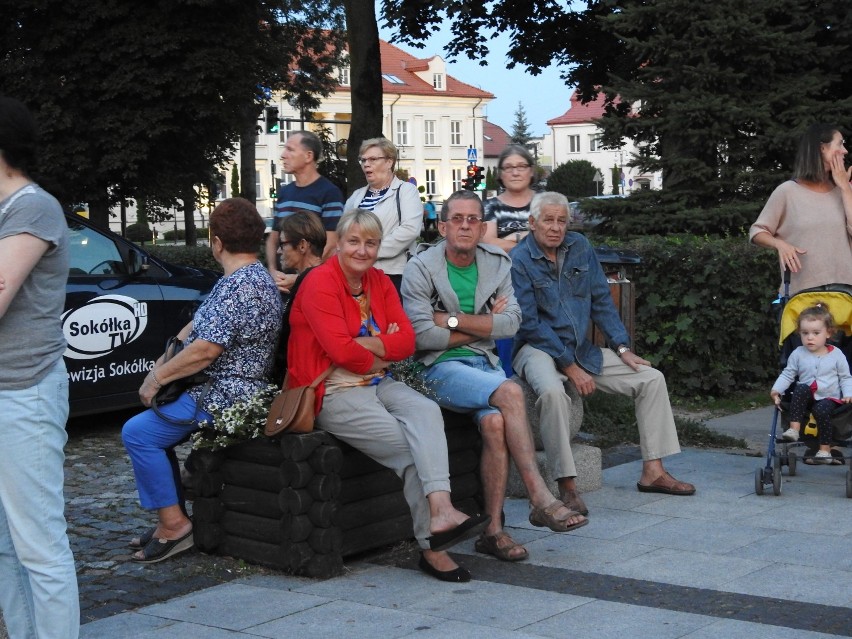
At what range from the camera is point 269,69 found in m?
19.5

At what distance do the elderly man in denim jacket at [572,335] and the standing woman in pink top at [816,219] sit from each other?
1.13m

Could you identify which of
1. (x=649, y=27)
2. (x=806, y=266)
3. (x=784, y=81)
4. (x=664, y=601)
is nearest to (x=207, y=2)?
(x=649, y=27)

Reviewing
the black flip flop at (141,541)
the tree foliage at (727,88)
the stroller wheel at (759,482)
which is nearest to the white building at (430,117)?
the tree foliage at (727,88)

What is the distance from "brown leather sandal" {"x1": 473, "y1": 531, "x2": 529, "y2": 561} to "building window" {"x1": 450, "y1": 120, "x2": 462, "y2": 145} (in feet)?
304

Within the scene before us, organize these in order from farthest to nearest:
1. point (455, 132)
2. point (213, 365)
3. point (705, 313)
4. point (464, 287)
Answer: point (455, 132) < point (705, 313) < point (464, 287) < point (213, 365)

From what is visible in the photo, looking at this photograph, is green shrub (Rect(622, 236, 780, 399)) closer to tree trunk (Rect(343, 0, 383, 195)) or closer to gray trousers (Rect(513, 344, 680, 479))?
gray trousers (Rect(513, 344, 680, 479))

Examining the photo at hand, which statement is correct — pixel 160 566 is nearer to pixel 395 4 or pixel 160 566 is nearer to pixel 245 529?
pixel 245 529

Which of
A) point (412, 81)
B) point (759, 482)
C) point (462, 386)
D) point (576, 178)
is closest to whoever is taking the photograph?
point (462, 386)

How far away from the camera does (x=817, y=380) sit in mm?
6977

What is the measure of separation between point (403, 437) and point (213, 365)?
1.03 meters

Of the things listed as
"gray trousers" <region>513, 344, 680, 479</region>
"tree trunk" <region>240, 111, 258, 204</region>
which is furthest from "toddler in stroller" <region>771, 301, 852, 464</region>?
"tree trunk" <region>240, 111, 258, 204</region>

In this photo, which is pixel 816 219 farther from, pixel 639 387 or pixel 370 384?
pixel 370 384

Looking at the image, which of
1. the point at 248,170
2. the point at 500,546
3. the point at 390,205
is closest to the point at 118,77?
the point at 390,205

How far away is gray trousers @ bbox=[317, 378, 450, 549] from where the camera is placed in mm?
5473
